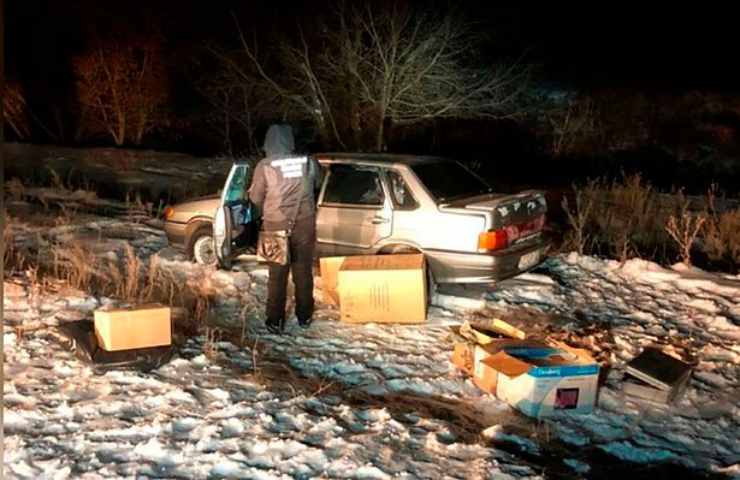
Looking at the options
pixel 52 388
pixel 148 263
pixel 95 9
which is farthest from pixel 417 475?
pixel 95 9

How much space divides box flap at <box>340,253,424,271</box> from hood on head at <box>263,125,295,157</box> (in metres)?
1.14

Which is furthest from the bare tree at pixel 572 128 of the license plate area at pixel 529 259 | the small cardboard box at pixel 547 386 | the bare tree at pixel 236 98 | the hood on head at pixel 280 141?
the small cardboard box at pixel 547 386

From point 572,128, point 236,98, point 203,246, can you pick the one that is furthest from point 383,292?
point 572,128

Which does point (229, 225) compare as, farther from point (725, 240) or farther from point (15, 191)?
point (15, 191)

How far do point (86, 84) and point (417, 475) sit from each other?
2178 centimetres

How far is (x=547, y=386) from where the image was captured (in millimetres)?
5285

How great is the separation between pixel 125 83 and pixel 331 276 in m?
17.7

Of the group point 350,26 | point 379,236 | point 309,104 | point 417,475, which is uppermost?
point 350,26

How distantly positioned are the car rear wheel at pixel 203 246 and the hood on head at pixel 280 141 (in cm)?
263

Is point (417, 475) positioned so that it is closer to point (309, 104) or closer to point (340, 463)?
point (340, 463)

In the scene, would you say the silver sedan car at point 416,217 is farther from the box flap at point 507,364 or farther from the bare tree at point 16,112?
the bare tree at point 16,112

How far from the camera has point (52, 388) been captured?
207 inches

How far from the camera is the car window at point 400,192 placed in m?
7.68

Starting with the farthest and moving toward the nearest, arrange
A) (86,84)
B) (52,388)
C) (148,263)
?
(86,84) < (148,263) < (52,388)
